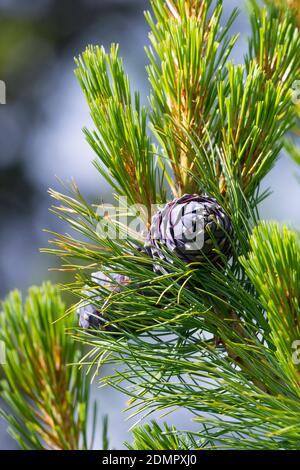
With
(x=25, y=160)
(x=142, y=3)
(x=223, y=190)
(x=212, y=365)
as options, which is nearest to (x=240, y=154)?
(x=223, y=190)


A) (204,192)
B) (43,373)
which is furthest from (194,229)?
(43,373)

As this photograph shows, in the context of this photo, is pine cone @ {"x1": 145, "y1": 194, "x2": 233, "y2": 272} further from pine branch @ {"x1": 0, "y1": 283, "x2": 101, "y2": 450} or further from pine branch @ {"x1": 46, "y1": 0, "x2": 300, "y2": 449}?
pine branch @ {"x1": 0, "y1": 283, "x2": 101, "y2": 450}

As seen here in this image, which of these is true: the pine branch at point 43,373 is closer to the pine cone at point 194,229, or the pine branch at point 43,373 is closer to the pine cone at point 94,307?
the pine cone at point 94,307

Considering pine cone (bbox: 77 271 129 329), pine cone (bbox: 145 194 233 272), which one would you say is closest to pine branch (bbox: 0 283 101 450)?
pine cone (bbox: 77 271 129 329)

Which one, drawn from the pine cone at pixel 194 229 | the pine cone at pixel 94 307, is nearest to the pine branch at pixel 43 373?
the pine cone at pixel 94 307

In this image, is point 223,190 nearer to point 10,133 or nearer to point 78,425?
point 78,425
